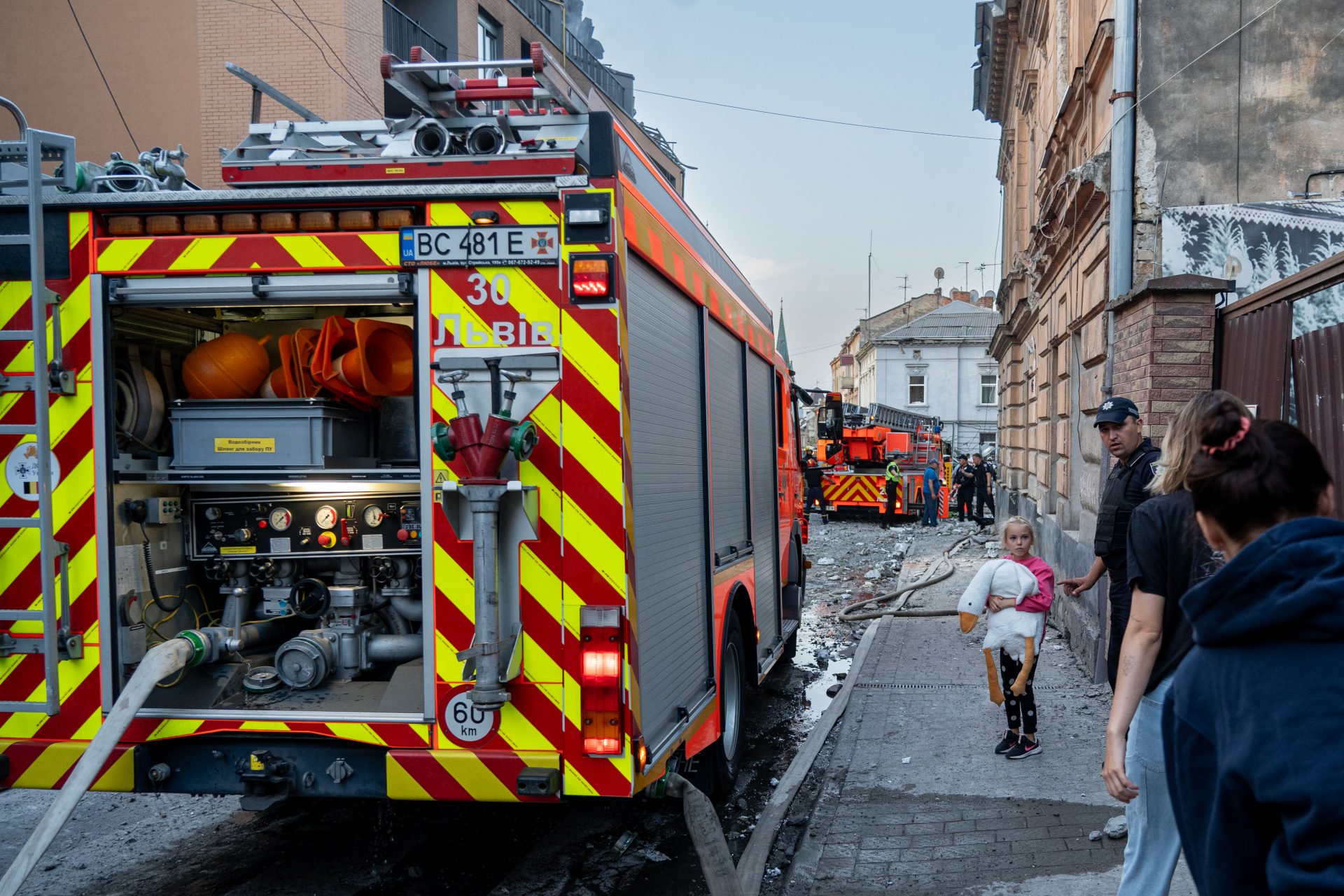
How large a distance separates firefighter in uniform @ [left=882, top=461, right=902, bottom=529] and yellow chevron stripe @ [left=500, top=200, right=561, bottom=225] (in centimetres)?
2118

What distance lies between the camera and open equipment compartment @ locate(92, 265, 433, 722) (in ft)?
12.5

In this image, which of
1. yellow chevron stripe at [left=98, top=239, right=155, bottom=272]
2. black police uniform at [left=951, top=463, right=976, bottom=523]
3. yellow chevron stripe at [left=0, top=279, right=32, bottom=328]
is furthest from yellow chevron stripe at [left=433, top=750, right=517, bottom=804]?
black police uniform at [left=951, top=463, right=976, bottom=523]

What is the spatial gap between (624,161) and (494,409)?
42.6 inches

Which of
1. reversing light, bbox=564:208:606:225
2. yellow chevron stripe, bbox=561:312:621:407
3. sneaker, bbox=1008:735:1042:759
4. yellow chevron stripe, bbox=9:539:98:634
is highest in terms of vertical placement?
reversing light, bbox=564:208:606:225

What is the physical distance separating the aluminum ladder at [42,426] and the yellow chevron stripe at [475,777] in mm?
1451

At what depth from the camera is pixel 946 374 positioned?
5488 cm

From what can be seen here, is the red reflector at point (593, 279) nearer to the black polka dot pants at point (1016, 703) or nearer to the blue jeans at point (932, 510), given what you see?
the black polka dot pants at point (1016, 703)

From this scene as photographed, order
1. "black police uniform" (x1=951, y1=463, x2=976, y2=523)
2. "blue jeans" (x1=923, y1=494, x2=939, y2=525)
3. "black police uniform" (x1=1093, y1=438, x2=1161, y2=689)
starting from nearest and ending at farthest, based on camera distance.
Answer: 1. "black police uniform" (x1=1093, y1=438, x2=1161, y2=689)
2. "blue jeans" (x1=923, y1=494, x2=939, y2=525)
3. "black police uniform" (x1=951, y1=463, x2=976, y2=523)

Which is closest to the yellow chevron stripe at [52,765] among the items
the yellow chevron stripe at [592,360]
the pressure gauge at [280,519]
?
the pressure gauge at [280,519]

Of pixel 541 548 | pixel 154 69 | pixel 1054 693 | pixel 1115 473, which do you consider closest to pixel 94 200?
pixel 541 548

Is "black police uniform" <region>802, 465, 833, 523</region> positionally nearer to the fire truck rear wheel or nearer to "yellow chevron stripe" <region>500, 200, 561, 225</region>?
the fire truck rear wheel

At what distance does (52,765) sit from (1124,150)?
676cm

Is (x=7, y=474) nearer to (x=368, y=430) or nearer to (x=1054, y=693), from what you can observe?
(x=368, y=430)

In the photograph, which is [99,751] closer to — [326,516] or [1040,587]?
[326,516]
